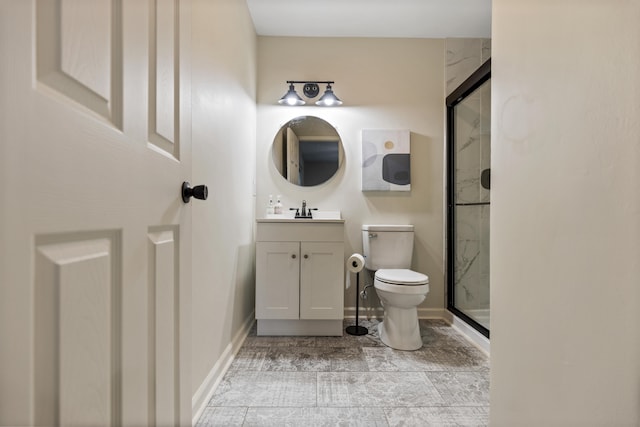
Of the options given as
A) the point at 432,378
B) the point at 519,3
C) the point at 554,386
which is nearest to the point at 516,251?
the point at 554,386

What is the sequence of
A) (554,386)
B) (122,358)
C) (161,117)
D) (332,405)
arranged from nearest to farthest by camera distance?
(122,358) < (161,117) < (554,386) < (332,405)

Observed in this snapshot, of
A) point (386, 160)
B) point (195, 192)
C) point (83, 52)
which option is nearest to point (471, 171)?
point (386, 160)

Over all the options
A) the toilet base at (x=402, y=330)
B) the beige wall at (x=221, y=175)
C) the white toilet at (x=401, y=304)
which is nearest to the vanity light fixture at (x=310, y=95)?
the beige wall at (x=221, y=175)

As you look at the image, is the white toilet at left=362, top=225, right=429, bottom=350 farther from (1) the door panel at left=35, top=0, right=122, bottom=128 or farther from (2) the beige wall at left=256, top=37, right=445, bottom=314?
(1) the door panel at left=35, top=0, right=122, bottom=128

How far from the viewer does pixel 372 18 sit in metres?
2.32

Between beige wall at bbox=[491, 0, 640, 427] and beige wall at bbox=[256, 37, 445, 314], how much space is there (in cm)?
153

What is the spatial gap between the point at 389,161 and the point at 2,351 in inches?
98.0

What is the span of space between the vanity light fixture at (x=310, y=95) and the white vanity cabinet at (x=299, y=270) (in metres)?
1.08

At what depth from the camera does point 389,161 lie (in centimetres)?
255

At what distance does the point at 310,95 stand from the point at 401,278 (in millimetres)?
1683

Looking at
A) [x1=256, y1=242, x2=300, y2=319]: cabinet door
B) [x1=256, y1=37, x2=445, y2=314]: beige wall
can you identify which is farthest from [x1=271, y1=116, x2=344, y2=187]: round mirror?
[x1=256, y1=242, x2=300, y2=319]: cabinet door

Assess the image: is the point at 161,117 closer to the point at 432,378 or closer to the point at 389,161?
the point at 432,378

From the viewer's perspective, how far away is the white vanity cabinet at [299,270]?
2.09m

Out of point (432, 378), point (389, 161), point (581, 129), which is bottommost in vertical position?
point (432, 378)
